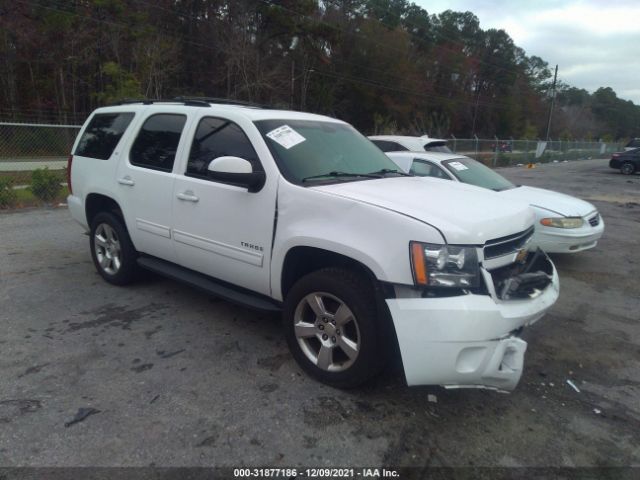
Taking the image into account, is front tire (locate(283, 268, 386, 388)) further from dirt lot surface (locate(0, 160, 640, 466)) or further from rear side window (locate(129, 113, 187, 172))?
rear side window (locate(129, 113, 187, 172))

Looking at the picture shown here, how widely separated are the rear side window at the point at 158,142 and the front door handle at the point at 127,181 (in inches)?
6.0

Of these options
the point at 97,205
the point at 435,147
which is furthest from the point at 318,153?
the point at 435,147

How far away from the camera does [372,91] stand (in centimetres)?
4881

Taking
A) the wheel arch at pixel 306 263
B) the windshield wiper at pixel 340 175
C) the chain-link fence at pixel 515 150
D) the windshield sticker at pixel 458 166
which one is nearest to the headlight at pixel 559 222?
the windshield sticker at pixel 458 166

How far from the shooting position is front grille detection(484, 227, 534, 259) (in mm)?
2906

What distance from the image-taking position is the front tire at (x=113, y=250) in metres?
4.67

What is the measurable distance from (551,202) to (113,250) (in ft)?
18.3

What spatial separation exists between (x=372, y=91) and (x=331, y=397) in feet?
160

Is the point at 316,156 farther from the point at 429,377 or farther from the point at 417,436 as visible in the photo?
the point at 417,436

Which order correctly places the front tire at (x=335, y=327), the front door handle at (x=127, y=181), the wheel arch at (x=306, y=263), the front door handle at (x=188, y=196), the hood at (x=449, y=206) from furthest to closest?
the front door handle at (x=127, y=181) < the front door handle at (x=188, y=196) < the wheel arch at (x=306, y=263) < the front tire at (x=335, y=327) < the hood at (x=449, y=206)

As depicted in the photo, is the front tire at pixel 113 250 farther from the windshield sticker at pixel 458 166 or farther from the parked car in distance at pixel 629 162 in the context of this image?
the parked car in distance at pixel 629 162

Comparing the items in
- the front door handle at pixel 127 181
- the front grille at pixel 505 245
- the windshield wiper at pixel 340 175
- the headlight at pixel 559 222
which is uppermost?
the windshield wiper at pixel 340 175

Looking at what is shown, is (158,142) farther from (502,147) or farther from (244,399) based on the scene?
(502,147)

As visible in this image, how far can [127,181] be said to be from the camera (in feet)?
14.6
